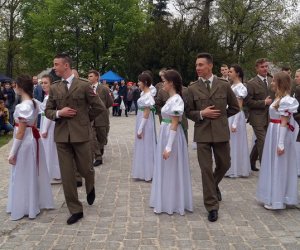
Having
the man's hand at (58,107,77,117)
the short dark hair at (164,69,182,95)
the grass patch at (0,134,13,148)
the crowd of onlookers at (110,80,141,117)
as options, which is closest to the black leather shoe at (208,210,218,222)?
the short dark hair at (164,69,182,95)

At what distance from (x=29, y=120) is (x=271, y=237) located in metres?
3.53

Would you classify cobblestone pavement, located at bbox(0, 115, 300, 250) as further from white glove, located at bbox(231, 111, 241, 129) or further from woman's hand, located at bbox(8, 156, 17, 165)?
white glove, located at bbox(231, 111, 241, 129)

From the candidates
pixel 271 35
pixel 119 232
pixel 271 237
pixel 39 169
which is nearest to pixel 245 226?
pixel 271 237

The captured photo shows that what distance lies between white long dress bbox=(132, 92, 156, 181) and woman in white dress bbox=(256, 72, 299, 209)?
8.55 feet

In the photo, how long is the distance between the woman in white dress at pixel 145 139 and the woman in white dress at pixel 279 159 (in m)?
2.63

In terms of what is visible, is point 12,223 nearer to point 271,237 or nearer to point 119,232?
point 119,232

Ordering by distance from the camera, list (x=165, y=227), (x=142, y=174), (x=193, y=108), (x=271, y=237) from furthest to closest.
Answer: (x=142, y=174)
(x=193, y=108)
(x=165, y=227)
(x=271, y=237)

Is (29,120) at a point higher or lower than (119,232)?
higher

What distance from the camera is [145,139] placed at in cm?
864

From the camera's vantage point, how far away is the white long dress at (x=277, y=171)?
6.30 metres

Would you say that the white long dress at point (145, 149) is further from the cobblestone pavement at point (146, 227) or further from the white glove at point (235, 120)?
the white glove at point (235, 120)

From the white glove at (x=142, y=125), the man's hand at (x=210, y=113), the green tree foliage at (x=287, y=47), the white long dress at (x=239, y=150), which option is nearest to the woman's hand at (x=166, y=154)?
the man's hand at (x=210, y=113)

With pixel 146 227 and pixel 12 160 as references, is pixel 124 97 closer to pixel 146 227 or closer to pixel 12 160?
pixel 12 160

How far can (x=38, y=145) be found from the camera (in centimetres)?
621
